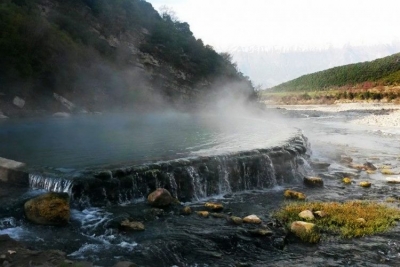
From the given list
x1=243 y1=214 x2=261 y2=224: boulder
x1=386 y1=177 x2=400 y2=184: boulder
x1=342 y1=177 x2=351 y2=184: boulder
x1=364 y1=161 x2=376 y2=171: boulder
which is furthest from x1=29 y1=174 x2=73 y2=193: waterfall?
x1=364 y1=161 x2=376 y2=171: boulder

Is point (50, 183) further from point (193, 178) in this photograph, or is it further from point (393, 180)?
point (393, 180)

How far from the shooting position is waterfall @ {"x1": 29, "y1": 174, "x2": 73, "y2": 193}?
1027cm

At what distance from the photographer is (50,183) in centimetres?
1041

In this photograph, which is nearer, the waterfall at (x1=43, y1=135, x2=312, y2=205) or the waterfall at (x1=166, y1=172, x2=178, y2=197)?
the waterfall at (x1=43, y1=135, x2=312, y2=205)

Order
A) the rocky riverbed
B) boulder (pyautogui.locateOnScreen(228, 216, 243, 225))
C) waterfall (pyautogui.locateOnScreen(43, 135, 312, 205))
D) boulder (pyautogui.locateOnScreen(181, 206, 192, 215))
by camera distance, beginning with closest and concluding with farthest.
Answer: the rocky riverbed
boulder (pyautogui.locateOnScreen(228, 216, 243, 225))
boulder (pyautogui.locateOnScreen(181, 206, 192, 215))
waterfall (pyautogui.locateOnScreen(43, 135, 312, 205))

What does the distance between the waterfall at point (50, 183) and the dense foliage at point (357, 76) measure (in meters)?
95.1

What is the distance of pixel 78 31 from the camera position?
1476 inches

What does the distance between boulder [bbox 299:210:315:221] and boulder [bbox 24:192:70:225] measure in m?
5.64

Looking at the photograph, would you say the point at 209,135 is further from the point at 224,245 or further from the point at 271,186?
the point at 224,245

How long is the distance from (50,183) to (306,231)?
6.61 meters

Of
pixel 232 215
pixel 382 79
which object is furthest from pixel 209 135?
pixel 382 79

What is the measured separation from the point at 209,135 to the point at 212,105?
83.2 ft

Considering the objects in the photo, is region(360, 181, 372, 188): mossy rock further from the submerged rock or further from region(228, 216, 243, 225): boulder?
region(228, 216, 243, 225): boulder

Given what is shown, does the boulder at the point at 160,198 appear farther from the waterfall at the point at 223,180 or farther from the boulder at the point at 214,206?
the waterfall at the point at 223,180
